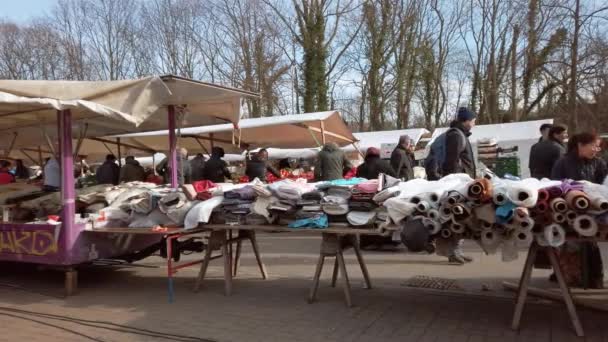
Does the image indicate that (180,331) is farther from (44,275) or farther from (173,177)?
(44,275)

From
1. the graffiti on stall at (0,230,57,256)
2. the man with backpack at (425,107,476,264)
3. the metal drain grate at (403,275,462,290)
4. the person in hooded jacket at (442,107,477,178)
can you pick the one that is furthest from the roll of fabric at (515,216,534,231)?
the graffiti on stall at (0,230,57,256)

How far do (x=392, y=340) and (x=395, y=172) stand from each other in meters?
4.64

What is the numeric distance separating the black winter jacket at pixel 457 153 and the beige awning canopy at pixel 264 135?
565 cm

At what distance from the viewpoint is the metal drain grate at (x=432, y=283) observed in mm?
5457

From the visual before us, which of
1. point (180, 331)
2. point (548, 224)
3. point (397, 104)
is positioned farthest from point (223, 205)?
point (397, 104)

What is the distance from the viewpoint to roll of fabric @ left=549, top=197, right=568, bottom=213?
141 inches

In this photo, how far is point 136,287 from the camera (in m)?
6.06

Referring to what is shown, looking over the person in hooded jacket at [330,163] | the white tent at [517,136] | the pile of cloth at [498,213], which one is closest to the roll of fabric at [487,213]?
the pile of cloth at [498,213]

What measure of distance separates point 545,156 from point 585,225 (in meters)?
3.03

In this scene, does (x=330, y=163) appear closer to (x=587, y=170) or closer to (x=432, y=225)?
(x=587, y=170)

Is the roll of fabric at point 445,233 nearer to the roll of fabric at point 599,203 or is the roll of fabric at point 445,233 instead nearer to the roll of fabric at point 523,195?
the roll of fabric at point 523,195

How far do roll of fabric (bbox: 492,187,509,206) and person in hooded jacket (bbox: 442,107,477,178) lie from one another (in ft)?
7.07

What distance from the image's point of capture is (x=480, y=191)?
3725mm

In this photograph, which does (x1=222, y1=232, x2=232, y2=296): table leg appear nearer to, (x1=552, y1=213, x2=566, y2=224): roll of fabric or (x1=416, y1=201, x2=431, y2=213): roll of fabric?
(x1=416, y1=201, x2=431, y2=213): roll of fabric
